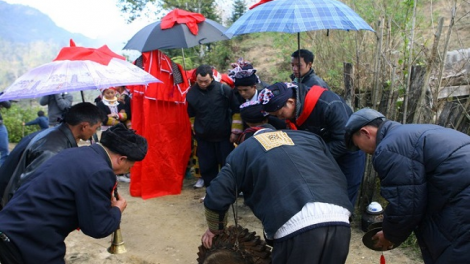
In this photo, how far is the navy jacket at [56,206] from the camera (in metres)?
2.27

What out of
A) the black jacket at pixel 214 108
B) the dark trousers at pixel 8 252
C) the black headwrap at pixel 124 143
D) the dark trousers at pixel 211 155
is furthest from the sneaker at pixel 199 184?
the dark trousers at pixel 8 252

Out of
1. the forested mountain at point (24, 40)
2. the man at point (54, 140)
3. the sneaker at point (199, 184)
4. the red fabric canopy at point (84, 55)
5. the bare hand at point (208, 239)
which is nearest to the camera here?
the bare hand at point (208, 239)

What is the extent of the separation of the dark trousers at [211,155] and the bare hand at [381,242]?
9.53 feet

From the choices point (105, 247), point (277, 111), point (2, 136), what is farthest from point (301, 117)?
point (2, 136)

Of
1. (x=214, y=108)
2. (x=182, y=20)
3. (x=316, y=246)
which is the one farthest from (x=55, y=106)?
(x=316, y=246)

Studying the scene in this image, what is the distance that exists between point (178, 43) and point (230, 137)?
137 cm

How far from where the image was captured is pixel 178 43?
17.0 ft

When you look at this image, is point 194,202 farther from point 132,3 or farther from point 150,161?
point 132,3

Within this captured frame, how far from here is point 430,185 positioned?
212 cm

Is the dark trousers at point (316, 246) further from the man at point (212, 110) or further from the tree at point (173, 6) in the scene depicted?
the tree at point (173, 6)

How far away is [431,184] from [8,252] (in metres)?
2.34

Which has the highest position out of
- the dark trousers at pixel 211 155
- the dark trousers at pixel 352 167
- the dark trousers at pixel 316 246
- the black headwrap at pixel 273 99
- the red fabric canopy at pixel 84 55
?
the red fabric canopy at pixel 84 55

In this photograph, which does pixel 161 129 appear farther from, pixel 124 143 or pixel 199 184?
pixel 124 143

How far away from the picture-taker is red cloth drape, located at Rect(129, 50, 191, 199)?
18.5 ft
